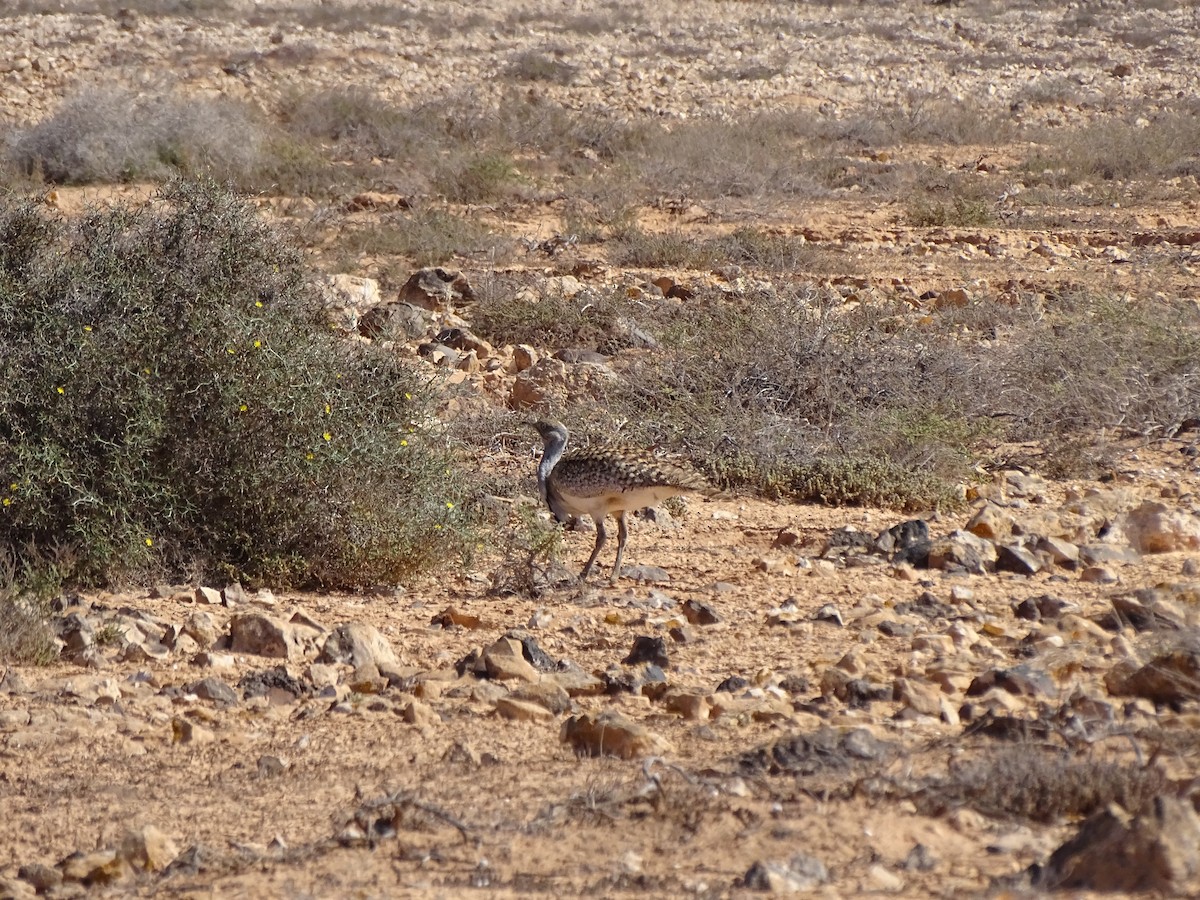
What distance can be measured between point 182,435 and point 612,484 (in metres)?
1.68

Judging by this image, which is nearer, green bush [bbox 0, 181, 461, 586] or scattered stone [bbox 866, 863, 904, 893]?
scattered stone [bbox 866, 863, 904, 893]

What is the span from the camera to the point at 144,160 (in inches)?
597

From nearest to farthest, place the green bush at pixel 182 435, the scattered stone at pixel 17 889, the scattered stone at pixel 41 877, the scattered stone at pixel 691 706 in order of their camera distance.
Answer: the scattered stone at pixel 17 889
the scattered stone at pixel 41 877
the scattered stone at pixel 691 706
the green bush at pixel 182 435

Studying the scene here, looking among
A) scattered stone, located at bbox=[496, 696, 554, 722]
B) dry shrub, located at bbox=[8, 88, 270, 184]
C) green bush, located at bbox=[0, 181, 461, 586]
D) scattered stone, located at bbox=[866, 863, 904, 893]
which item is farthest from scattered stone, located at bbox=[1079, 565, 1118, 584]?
dry shrub, located at bbox=[8, 88, 270, 184]

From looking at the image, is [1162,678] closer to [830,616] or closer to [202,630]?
[830,616]

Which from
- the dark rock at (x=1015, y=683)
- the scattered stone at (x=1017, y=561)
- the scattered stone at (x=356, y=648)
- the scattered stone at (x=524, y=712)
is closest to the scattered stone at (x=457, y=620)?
the scattered stone at (x=356, y=648)

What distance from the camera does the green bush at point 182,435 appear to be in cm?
529

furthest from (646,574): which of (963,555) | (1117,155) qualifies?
(1117,155)

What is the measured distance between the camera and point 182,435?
546 centimetres

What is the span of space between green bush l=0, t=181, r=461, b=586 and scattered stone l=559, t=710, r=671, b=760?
200cm

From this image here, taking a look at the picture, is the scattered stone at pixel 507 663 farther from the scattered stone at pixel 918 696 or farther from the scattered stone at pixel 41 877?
the scattered stone at pixel 41 877

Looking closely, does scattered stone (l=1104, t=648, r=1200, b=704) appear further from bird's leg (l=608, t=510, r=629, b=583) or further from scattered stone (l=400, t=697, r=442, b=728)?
bird's leg (l=608, t=510, r=629, b=583)

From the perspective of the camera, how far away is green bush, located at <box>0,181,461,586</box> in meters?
5.29

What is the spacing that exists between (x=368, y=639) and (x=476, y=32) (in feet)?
86.3
